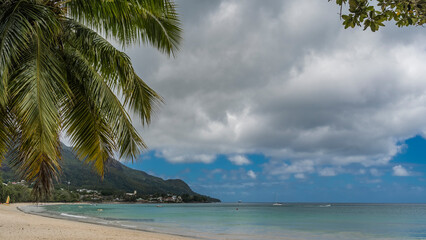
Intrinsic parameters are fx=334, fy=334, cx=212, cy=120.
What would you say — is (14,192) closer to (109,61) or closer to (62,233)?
(62,233)

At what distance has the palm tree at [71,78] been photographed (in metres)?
5.03

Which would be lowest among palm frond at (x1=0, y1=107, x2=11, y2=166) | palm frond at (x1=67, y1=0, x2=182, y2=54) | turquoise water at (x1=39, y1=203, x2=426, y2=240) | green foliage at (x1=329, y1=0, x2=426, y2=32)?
turquoise water at (x1=39, y1=203, x2=426, y2=240)

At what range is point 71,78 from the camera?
6.72 metres

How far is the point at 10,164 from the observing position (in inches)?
232

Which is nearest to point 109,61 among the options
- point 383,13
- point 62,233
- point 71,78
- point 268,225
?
point 71,78

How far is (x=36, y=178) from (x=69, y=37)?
3.06 metres

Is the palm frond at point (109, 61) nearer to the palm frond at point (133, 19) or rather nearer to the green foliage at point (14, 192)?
the palm frond at point (133, 19)

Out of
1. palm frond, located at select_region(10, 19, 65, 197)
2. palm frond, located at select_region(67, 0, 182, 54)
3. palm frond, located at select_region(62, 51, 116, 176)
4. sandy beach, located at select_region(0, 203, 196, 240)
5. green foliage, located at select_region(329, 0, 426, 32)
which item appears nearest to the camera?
green foliage, located at select_region(329, 0, 426, 32)

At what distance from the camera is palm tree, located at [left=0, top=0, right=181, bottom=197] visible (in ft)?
16.5

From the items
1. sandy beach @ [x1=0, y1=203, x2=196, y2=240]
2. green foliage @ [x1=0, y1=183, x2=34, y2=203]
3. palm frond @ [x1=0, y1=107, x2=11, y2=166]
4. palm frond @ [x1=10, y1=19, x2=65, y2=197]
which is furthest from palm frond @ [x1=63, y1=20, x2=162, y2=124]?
green foliage @ [x1=0, y1=183, x2=34, y2=203]

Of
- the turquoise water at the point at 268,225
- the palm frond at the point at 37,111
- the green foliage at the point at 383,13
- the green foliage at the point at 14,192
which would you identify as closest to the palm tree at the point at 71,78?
the palm frond at the point at 37,111

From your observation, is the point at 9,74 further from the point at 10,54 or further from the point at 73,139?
the point at 73,139

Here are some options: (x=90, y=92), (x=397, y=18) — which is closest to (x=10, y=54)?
(x=90, y=92)

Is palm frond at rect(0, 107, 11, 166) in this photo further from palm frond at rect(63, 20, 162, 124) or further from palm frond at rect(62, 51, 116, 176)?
palm frond at rect(63, 20, 162, 124)
